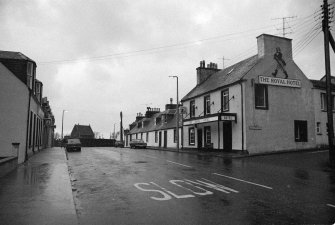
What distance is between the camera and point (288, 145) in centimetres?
2534

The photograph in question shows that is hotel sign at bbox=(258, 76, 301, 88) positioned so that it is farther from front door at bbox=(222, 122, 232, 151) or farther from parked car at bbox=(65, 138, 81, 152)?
parked car at bbox=(65, 138, 81, 152)

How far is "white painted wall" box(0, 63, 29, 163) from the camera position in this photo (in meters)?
17.2

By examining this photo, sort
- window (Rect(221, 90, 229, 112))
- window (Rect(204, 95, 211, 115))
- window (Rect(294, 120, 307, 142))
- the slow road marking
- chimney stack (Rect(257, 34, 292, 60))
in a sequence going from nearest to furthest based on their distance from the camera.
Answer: the slow road marking, chimney stack (Rect(257, 34, 292, 60)), window (Rect(294, 120, 307, 142)), window (Rect(221, 90, 229, 112)), window (Rect(204, 95, 211, 115))

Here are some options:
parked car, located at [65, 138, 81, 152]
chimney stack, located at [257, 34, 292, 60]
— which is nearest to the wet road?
chimney stack, located at [257, 34, 292, 60]

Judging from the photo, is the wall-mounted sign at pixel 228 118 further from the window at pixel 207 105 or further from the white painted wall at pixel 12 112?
the white painted wall at pixel 12 112

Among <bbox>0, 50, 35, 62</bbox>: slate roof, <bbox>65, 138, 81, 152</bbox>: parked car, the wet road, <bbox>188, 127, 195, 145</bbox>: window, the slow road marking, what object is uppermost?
<bbox>0, 50, 35, 62</bbox>: slate roof

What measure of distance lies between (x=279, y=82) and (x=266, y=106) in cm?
275

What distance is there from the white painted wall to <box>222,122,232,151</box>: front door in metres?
17.3

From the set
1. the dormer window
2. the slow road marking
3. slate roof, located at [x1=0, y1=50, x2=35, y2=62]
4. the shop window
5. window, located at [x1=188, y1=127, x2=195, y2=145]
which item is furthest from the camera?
window, located at [x1=188, y1=127, x2=195, y2=145]

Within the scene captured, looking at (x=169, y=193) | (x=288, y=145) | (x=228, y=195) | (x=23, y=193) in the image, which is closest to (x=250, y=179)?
(x=228, y=195)

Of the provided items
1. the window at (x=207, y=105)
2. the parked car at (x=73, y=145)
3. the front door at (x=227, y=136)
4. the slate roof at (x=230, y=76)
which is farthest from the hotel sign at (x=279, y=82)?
the parked car at (x=73, y=145)

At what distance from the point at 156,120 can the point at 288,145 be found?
99.6 feet

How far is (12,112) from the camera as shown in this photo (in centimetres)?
1764

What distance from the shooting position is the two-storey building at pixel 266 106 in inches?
955
